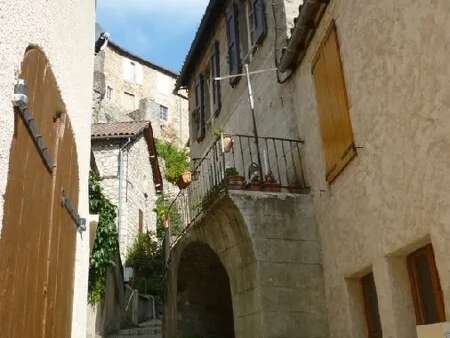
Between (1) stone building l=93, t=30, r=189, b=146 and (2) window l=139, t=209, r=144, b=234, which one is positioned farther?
(1) stone building l=93, t=30, r=189, b=146

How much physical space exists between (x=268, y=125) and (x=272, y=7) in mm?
2111

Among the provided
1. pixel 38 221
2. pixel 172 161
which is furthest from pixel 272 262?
pixel 172 161

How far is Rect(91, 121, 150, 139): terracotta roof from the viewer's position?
64.0 feet

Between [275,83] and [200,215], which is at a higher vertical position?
[275,83]

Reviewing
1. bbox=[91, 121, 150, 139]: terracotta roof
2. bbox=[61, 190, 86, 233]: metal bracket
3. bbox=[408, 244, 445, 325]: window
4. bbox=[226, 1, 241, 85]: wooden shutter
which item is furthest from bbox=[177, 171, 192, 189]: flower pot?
bbox=[91, 121, 150, 139]: terracotta roof

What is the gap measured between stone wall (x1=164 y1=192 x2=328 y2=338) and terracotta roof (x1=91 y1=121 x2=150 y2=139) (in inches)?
484

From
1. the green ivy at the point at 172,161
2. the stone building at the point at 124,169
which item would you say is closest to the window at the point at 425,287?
the stone building at the point at 124,169

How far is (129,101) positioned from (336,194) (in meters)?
40.7

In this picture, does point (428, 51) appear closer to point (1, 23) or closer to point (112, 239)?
point (1, 23)

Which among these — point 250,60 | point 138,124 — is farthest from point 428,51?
point 138,124

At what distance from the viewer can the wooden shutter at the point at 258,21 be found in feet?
32.1

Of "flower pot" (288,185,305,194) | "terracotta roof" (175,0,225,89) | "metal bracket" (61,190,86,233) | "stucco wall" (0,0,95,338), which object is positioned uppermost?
"terracotta roof" (175,0,225,89)

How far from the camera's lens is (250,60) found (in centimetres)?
1052

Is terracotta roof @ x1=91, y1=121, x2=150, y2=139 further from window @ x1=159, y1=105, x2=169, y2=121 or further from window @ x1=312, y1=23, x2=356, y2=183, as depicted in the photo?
window @ x1=159, y1=105, x2=169, y2=121
